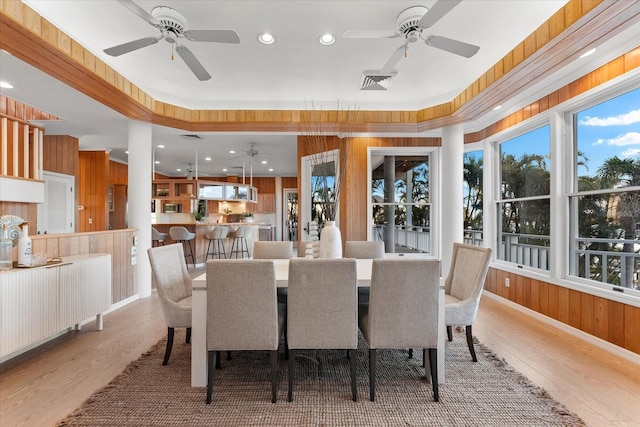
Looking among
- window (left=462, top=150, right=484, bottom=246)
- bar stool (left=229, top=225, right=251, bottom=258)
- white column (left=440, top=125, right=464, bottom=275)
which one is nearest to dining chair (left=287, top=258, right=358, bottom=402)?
white column (left=440, top=125, right=464, bottom=275)

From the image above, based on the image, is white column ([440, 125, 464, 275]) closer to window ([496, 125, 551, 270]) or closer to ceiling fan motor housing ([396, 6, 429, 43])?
window ([496, 125, 551, 270])

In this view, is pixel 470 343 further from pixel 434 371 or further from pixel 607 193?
pixel 607 193

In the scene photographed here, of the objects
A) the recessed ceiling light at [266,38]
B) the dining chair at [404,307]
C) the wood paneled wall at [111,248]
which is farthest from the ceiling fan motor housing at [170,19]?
the dining chair at [404,307]

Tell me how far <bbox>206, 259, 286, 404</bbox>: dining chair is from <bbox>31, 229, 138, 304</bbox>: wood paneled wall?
224 centimetres

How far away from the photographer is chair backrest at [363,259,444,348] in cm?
204

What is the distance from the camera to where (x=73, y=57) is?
2.86 meters

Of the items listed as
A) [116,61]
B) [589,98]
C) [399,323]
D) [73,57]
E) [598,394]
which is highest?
[116,61]

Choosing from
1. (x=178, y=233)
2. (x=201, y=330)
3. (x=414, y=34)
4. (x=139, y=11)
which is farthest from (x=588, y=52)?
(x=178, y=233)

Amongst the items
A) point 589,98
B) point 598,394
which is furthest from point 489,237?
point 598,394

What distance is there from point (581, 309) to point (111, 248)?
204 inches

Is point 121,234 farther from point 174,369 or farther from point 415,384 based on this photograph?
point 415,384

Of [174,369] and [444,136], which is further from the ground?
[444,136]

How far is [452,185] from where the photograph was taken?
4.53 m

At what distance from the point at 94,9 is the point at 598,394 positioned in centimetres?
469
